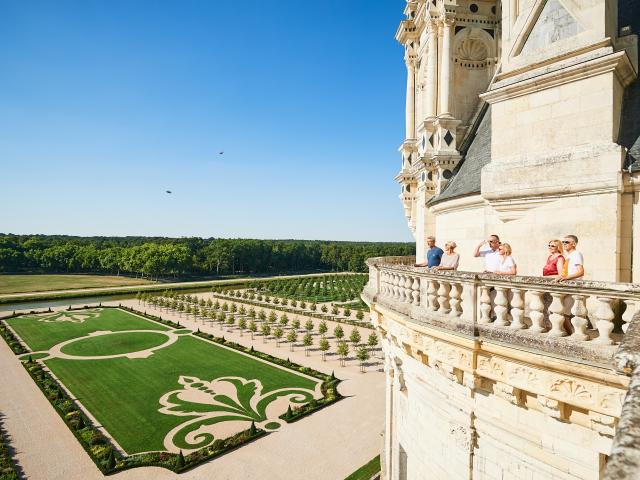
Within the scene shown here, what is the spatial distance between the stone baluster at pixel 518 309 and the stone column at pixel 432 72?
11.5 meters

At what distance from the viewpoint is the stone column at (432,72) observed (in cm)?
1520

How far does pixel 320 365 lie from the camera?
39688 mm

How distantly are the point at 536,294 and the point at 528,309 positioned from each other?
0.83 meters

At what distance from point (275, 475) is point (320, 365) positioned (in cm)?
1877

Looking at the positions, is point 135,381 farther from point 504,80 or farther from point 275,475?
point 504,80

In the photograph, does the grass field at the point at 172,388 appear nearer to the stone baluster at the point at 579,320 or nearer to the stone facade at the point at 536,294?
the stone facade at the point at 536,294

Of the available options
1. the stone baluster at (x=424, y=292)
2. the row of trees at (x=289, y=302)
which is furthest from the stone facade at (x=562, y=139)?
the row of trees at (x=289, y=302)

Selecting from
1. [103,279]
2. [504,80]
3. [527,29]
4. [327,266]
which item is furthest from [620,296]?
[327,266]

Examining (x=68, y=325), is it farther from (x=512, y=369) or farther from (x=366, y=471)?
(x=512, y=369)

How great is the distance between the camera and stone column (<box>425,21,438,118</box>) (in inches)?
599

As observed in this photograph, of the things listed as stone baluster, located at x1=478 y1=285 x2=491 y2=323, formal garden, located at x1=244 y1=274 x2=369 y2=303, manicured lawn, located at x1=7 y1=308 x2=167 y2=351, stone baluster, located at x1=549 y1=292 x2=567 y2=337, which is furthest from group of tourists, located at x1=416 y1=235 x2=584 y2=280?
formal garden, located at x1=244 y1=274 x2=369 y2=303

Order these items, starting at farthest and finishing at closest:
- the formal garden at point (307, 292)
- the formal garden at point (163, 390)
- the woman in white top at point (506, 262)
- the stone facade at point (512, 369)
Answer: the formal garden at point (307, 292) → the formal garden at point (163, 390) → the woman in white top at point (506, 262) → the stone facade at point (512, 369)

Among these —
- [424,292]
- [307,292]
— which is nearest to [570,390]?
[424,292]

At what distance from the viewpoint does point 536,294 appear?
5.44 metres
